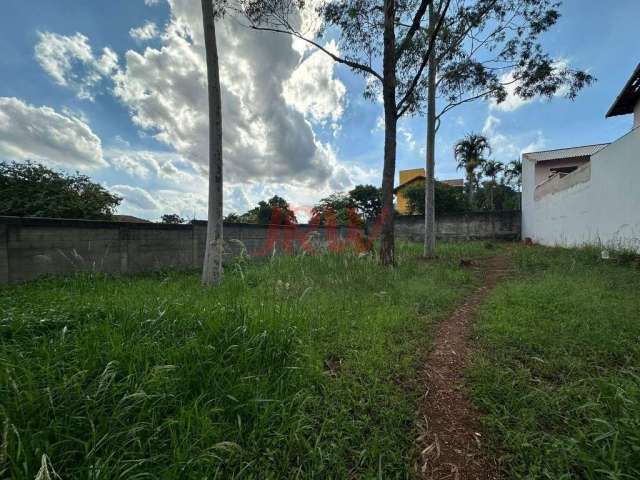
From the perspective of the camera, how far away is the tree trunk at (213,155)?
4609mm

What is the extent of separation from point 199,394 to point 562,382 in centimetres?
252

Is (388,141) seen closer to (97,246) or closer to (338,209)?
(97,246)

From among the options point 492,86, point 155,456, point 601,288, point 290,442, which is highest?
point 492,86

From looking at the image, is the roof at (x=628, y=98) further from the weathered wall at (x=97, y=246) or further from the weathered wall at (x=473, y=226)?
the weathered wall at (x=97, y=246)

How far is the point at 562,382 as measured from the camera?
184cm

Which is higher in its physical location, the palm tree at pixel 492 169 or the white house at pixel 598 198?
the palm tree at pixel 492 169

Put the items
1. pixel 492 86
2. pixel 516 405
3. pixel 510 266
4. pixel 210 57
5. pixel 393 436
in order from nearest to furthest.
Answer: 1. pixel 393 436
2. pixel 516 405
3. pixel 210 57
4. pixel 510 266
5. pixel 492 86

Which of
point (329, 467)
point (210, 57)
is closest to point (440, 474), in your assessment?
point (329, 467)

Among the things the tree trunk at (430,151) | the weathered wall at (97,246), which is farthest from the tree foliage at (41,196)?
the tree trunk at (430,151)

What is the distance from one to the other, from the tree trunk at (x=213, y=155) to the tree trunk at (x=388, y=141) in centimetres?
391

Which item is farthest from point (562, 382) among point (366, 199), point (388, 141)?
point (366, 199)

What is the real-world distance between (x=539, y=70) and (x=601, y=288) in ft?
22.5

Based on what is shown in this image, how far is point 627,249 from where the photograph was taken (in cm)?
551

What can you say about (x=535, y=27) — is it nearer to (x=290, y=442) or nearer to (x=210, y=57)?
(x=210, y=57)
